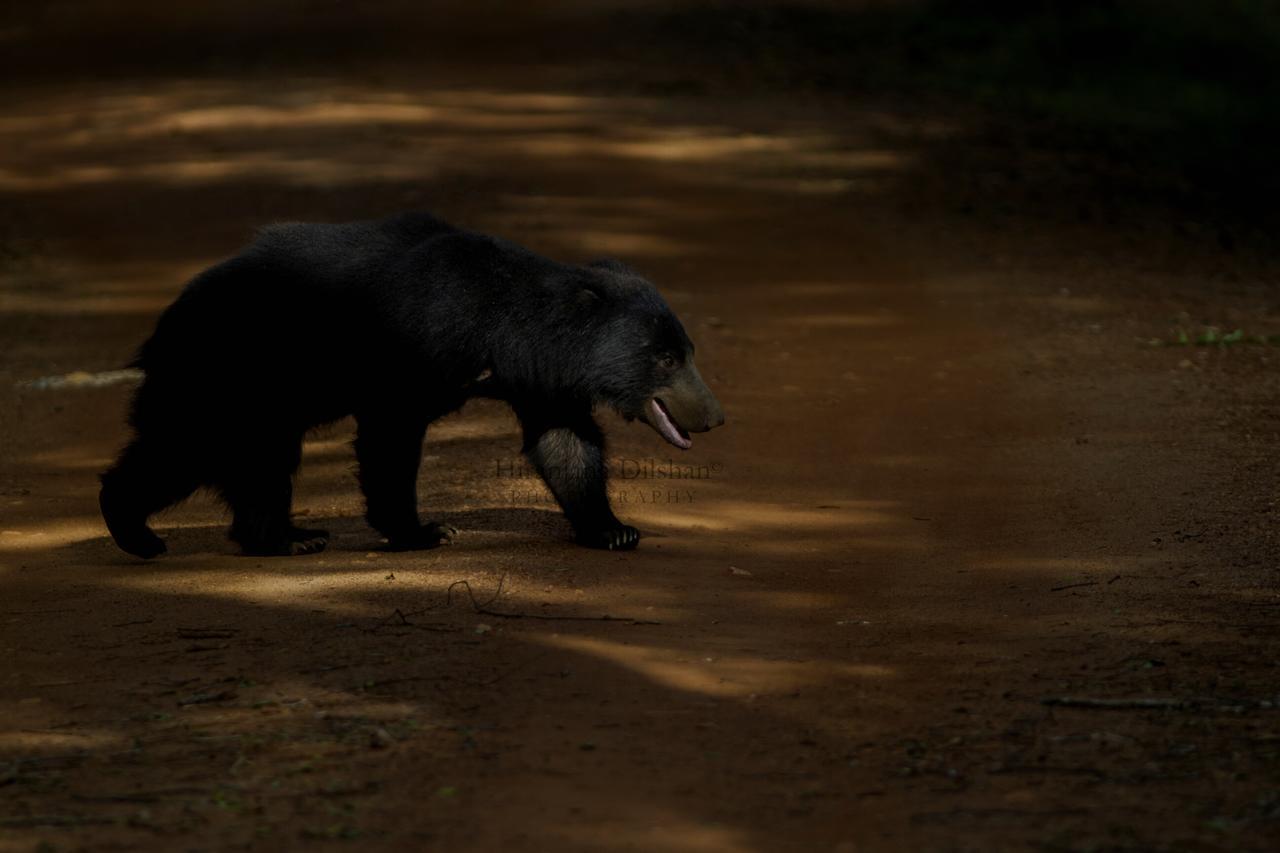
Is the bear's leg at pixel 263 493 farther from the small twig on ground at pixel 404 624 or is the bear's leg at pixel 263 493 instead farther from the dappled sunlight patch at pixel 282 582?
the small twig on ground at pixel 404 624

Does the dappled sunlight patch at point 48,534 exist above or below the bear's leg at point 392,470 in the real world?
below

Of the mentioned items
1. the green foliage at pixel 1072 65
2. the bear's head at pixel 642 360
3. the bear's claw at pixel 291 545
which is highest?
the green foliage at pixel 1072 65

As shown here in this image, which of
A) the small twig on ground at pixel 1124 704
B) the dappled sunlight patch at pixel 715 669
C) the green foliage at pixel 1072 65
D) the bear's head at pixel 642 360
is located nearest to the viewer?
the small twig on ground at pixel 1124 704

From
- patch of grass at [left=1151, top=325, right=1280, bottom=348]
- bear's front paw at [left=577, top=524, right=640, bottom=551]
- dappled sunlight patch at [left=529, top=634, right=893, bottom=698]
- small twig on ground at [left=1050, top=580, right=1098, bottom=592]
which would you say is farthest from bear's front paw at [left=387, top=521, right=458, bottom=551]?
patch of grass at [left=1151, top=325, right=1280, bottom=348]

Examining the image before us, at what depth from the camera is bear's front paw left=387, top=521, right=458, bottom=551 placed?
7.02 meters

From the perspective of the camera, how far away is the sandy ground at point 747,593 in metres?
4.30

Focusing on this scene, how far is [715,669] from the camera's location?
5.31 m

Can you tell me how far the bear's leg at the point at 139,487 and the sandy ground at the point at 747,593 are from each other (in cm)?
18

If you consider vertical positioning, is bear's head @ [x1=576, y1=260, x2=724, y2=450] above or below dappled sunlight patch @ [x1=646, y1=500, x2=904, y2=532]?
above

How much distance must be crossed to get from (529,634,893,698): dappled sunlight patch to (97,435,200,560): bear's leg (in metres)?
2.36

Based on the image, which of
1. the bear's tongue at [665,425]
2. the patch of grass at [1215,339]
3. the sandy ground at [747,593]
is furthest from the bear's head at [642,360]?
the patch of grass at [1215,339]

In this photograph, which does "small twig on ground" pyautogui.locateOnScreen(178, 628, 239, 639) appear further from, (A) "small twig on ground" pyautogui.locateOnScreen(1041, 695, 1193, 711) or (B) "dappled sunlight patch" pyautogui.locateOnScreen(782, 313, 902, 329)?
(B) "dappled sunlight patch" pyautogui.locateOnScreen(782, 313, 902, 329)

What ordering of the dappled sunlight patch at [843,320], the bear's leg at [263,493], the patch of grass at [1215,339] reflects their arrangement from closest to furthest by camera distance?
the bear's leg at [263,493]
the patch of grass at [1215,339]
the dappled sunlight patch at [843,320]

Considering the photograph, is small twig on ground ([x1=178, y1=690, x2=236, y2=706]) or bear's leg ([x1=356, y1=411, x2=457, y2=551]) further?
bear's leg ([x1=356, y1=411, x2=457, y2=551])
